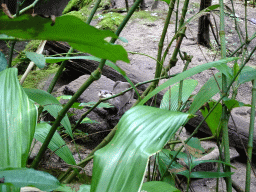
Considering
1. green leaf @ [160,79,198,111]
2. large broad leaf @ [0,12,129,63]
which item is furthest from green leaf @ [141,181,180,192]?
large broad leaf @ [0,12,129,63]

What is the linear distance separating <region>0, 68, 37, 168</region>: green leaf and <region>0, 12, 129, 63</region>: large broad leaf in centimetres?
28

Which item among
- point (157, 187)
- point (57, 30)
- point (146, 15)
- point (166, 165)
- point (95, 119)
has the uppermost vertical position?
point (57, 30)

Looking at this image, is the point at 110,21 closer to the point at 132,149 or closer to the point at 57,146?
the point at 57,146

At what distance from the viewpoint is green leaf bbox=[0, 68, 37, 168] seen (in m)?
0.43

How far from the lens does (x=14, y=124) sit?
0.47 metres

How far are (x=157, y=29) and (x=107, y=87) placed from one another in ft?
7.15

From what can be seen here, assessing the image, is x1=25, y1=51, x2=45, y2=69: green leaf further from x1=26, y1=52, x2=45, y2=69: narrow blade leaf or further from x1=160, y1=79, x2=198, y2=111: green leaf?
x1=160, y1=79, x2=198, y2=111: green leaf

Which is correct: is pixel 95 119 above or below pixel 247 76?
below

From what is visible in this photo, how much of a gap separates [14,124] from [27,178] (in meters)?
0.19

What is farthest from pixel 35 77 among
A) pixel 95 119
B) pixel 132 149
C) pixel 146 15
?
pixel 132 149

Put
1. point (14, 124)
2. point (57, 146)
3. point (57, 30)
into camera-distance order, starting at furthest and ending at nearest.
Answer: point (57, 146) < point (14, 124) < point (57, 30)

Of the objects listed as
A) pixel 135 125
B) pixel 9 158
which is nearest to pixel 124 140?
pixel 135 125

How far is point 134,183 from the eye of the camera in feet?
0.94

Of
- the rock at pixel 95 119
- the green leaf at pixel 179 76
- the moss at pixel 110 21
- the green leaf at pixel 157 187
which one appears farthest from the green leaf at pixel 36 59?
the moss at pixel 110 21
